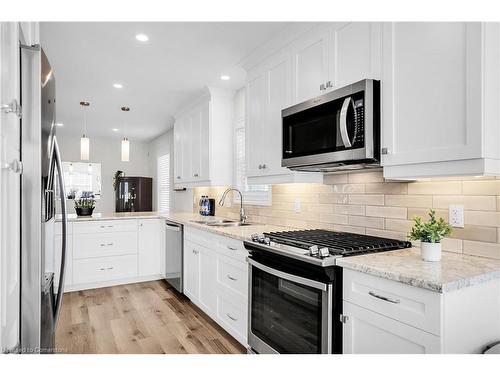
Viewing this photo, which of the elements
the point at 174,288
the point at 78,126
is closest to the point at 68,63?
the point at 174,288

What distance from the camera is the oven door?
1636 millimetres

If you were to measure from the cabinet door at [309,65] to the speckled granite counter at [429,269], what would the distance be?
1.14m

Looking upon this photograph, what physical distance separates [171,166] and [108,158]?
215 centimetres

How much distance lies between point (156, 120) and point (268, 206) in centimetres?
327

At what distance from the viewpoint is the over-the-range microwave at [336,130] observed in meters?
1.76

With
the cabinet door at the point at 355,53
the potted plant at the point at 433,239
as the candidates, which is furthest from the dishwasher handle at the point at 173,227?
the potted plant at the point at 433,239

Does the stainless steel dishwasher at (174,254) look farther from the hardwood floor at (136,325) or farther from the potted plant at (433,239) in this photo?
the potted plant at (433,239)

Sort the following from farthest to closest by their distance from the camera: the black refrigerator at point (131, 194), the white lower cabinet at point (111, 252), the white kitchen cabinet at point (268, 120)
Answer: the black refrigerator at point (131, 194) < the white lower cabinet at point (111, 252) < the white kitchen cabinet at point (268, 120)

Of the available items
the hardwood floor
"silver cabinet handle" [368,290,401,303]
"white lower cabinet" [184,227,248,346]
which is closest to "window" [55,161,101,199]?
the hardwood floor

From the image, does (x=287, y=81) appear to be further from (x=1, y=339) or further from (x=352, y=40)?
(x=1, y=339)

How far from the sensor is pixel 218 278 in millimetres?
2789

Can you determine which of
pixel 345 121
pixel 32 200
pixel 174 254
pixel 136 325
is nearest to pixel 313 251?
Answer: pixel 345 121

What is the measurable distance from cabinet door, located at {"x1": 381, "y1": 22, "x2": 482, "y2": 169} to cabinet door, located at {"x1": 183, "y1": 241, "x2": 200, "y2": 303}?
2.15 meters

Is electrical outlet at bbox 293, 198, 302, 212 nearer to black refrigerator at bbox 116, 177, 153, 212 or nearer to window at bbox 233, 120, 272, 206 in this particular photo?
window at bbox 233, 120, 272, 206
